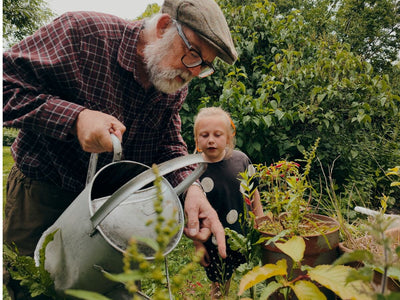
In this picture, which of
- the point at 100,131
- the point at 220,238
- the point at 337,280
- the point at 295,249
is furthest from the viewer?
the point at 220,238

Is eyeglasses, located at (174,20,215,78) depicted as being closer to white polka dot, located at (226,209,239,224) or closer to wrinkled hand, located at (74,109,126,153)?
wrinkled hand, located at (74,109,126,153)

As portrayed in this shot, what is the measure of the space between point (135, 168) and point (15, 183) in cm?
89

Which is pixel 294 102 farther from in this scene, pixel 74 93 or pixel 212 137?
pixel 74 93

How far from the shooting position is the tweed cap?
1.46 metres

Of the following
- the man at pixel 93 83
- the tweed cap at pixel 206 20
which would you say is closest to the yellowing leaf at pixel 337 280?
the man at pixel 93 83

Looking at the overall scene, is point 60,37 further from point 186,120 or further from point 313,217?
point 186,120

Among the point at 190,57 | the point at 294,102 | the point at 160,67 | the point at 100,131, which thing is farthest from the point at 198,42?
the point at 294,102

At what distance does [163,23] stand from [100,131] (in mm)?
953

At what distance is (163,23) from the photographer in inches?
63.9

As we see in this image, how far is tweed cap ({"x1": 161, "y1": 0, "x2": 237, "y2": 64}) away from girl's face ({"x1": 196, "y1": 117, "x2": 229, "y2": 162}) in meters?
0.85

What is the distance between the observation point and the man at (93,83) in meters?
1.29

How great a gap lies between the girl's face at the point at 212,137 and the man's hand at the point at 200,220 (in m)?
1.02

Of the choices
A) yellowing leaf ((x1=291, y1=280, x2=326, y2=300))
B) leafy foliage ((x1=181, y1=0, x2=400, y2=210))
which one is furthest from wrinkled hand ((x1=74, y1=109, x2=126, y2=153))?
leafy foliage ((x1=181, y1=0, x2=400, y2=210))

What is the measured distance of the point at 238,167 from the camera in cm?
242
